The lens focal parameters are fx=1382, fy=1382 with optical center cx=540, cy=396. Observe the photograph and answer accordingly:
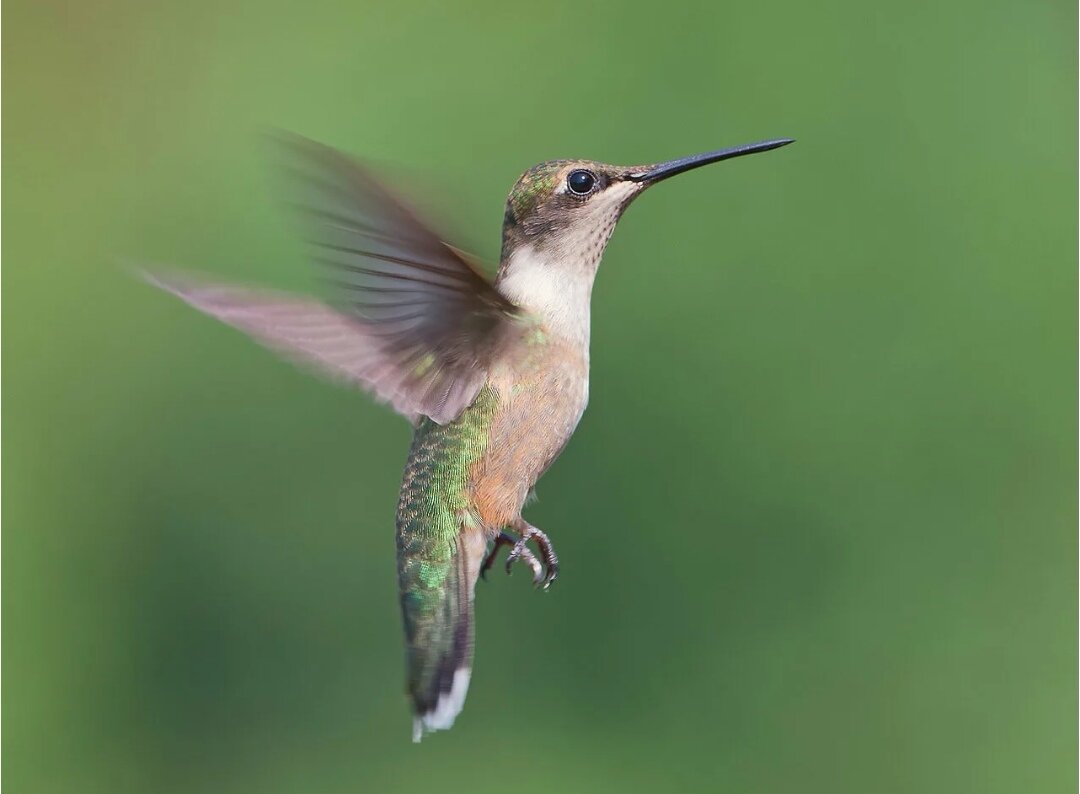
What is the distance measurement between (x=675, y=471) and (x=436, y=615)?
1.96 meters

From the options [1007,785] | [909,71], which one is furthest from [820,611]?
[909,71]

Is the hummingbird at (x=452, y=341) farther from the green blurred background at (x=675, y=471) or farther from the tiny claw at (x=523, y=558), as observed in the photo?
the green blurred background at (x=675, y=471)

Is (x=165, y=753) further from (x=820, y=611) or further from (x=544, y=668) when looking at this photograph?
(x=820, y=611)

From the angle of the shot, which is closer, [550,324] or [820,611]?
[550,324]

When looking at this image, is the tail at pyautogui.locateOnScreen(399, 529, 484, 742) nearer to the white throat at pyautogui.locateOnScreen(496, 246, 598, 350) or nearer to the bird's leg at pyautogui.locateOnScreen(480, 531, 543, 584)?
the bird's leg at pyautogui.locateOnScreen(480, 531, 543, 584)

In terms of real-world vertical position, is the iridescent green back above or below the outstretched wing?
below

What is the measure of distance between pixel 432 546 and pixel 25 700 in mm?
2685

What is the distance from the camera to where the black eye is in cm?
234

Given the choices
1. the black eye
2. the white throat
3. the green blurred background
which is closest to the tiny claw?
the white throat

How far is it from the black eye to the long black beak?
7 centimetres

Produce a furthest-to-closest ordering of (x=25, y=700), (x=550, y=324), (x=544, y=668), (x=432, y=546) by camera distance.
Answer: (x=25, y=700)
(x=544, y=668)
(x=432, y=546)
(x=550, y=324)

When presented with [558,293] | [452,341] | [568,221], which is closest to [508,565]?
[452,341]

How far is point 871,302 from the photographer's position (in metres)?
4.40

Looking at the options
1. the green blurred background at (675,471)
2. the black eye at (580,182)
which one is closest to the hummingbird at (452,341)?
the black eye at (580,182)
